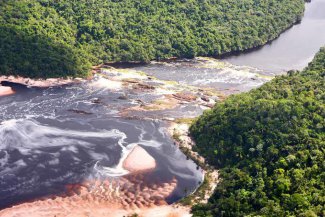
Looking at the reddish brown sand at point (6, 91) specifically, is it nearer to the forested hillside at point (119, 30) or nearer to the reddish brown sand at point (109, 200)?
the forested hillside at point (119, 30)

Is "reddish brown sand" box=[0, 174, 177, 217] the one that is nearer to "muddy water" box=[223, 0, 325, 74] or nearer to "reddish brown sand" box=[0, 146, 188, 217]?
"reddish brown sand" box=[0, 146, 188, 217]

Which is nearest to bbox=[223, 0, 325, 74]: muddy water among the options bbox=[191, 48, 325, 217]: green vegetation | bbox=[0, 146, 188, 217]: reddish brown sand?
bbox=[191, 48, 325, 217]: green vegetation

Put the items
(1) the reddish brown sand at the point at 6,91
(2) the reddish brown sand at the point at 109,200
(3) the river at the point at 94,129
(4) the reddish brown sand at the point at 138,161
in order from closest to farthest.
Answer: (2) the reddish brown sand at the point at 109,200, (3) the river at the point at 94,129, (4) the reddish brown sand at the point at 138,161, (1) the reddish brown sand at the point at 6,91

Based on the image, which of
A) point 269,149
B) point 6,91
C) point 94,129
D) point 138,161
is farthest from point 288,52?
point 6,91

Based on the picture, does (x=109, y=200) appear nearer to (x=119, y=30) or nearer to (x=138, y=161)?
(x=138, y=161)

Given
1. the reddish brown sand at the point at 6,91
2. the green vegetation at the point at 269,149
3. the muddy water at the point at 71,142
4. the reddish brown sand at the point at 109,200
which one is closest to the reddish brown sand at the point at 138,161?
the reddish brown sand at the point at 109,200

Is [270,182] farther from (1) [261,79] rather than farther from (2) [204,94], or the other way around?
(1) [261,79]
